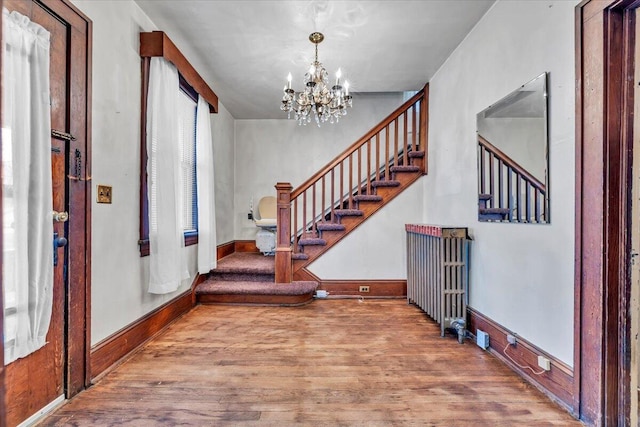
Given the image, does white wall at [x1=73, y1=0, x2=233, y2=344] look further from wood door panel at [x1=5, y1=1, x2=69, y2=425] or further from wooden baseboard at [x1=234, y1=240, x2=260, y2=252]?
wooden baseboard at [x1=234, y1=240, x2=260, y2=252]

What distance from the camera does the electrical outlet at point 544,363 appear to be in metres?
1.98

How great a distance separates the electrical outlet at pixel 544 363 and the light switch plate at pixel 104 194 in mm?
3141

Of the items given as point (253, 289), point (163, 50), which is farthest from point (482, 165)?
point (163, 50)

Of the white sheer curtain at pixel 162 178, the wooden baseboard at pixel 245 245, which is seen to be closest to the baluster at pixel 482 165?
the white sheer curtain at pixel 162 178

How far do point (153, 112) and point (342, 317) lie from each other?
2.72m

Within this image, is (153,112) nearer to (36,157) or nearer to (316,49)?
(36,157)

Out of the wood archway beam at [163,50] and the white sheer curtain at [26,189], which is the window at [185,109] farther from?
the white sheer curtain at [26,189]

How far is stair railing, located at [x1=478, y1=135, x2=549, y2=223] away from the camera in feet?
6.89

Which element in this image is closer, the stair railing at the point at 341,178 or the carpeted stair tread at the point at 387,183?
the stair railing at the point at 341,178

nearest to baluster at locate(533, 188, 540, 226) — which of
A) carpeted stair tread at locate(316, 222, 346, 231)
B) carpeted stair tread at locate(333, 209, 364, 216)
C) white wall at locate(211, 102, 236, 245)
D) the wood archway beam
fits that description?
carpeted stair tread at locate(333, 209, 364, 216)

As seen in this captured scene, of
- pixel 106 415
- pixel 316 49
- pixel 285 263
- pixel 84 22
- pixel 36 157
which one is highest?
pixel 316 49

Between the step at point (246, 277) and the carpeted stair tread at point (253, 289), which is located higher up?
the step at point (246, 277)

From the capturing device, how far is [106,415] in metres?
1.81

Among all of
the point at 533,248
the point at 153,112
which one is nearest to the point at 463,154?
the point at 533,248
